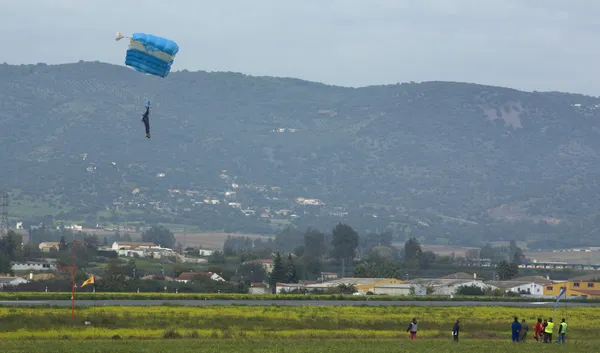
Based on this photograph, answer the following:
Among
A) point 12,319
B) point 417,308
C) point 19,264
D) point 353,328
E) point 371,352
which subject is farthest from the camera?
point 19,264

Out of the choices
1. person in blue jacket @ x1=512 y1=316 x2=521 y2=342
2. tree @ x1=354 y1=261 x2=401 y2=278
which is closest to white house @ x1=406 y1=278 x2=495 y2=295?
tree @ x1=354 y1=261 x2=401 y2=278

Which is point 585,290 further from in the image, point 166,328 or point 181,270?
point 166,328

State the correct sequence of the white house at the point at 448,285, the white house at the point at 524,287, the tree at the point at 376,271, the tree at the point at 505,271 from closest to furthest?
1. the white house at the point at 448,285
2. the white house at the point at 524,287
3. the tree at the point at 376,271
4. the tree at the point at 505,271

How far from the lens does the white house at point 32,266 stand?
137750 millimetres

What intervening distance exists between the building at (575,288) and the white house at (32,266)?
5518 cm

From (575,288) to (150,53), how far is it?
307 feet

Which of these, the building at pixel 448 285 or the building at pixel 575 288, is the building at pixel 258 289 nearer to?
the building at pixel 448 285

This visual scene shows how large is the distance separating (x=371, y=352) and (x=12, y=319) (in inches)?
741

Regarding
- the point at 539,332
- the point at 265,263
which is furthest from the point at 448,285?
the point at 539,332

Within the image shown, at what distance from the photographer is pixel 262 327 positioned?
5606 cm

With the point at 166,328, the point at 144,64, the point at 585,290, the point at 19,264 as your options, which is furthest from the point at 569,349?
the point at 19,264

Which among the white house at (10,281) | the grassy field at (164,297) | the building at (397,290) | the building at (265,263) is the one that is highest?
the building at (265,263)

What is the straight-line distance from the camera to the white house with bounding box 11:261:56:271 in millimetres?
137750

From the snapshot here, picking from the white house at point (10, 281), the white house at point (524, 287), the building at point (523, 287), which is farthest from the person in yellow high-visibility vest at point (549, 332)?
the white house at point (524, 287)
